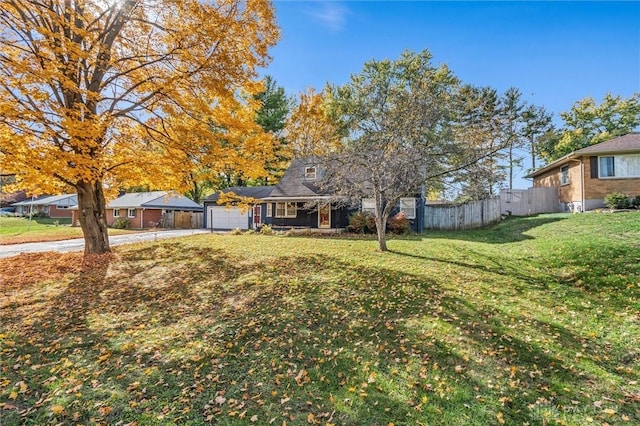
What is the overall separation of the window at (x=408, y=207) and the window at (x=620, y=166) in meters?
9.98

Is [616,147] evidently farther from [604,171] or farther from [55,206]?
[55,206]

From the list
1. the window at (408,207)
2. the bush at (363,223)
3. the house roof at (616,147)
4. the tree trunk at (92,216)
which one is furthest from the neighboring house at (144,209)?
the house roof at (616,147)

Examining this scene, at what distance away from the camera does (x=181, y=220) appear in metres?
32.2

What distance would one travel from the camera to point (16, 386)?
396cm

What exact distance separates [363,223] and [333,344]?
13.8 m

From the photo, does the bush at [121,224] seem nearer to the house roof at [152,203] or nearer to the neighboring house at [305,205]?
the house roof at [152,203]

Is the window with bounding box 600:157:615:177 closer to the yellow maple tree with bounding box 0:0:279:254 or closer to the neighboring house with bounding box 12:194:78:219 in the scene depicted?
the yellow maple tree with bounding box 0:0:279:254

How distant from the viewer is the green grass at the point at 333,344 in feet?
11.5

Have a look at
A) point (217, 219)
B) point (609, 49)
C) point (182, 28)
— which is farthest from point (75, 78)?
point (217, 219)

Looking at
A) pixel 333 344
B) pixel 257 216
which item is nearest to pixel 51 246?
pixel 257 216

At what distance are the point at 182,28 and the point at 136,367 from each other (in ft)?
31.9

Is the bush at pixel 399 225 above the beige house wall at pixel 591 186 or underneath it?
underneath

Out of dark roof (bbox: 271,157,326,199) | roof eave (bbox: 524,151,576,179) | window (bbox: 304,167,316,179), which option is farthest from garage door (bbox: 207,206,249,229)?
roof eave (bbox: 524,151,576,179)

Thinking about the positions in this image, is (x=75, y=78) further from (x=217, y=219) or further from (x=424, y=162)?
(x=217, y=219)
